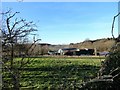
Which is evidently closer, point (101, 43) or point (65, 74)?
point (65, 74)

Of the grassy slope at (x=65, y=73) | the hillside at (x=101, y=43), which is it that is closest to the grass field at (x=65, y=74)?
the grassy slope at (x=65, y=73)

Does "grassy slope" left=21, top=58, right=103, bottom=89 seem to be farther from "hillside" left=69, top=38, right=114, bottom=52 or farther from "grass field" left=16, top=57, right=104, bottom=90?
"hillside" left=69, top=38, right=114, bottom=52

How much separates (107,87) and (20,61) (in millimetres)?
1360

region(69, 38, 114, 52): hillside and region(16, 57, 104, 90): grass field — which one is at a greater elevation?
region(69, 38, 114, 52): hillside

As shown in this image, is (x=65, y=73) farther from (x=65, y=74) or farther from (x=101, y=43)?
(x=101, y=43)

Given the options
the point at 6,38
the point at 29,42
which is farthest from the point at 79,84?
the point at 29,42

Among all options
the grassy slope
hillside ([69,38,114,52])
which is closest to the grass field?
the grassy slope

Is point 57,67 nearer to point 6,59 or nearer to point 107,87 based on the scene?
point 6,59

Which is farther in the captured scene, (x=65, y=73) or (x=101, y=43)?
(x=101, y=43)

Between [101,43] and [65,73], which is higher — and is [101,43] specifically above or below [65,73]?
above

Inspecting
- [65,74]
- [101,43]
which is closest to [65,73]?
[65,74]

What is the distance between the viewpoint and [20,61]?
280 centimetres

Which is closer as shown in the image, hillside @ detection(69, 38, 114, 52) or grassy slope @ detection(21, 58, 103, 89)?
hillside @ detection(69, 38, 114, 52)

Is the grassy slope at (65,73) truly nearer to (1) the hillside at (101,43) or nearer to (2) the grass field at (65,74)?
(2) the grass field at (65,74)
